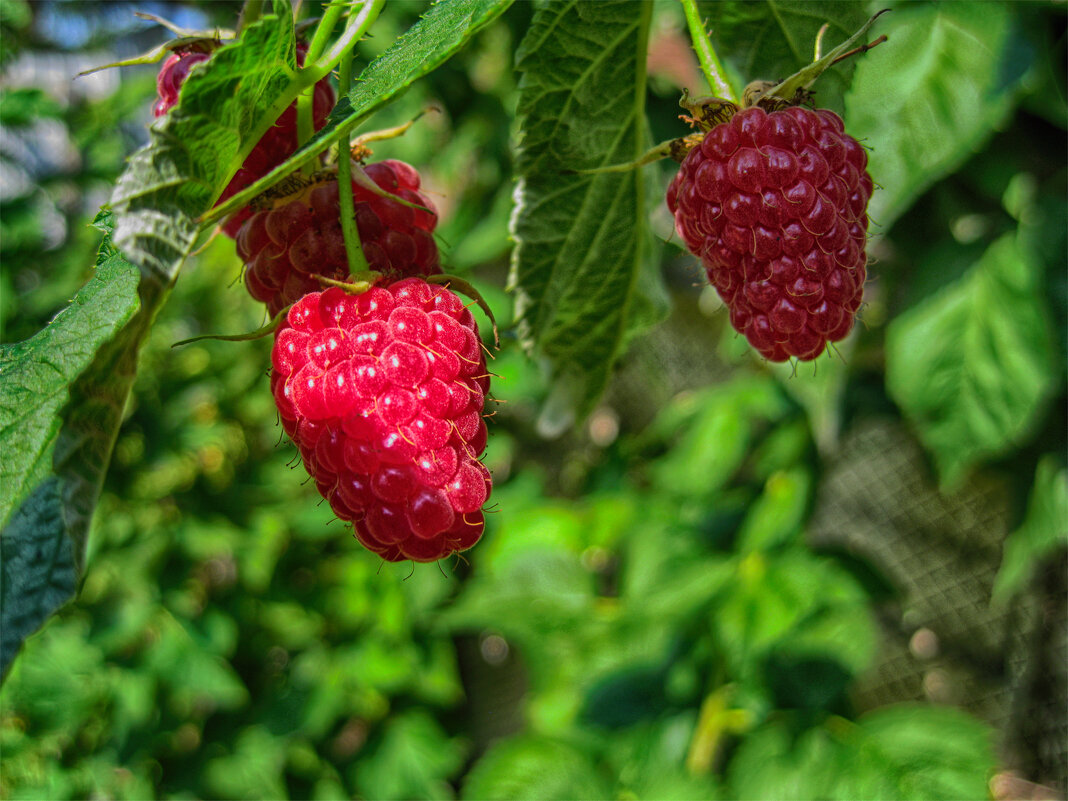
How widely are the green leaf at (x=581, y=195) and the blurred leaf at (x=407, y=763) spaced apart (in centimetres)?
129

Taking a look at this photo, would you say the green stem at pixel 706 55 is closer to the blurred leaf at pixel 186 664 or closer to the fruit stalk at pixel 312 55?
the fruit stalk at pixel 312 55

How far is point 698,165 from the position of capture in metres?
0.48

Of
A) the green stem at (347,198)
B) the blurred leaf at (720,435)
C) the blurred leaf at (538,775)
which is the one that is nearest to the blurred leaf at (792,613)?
the blurred leaf at (720,435)

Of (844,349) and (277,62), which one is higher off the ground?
(277,62)

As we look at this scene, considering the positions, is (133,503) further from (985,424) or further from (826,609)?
(985,424)

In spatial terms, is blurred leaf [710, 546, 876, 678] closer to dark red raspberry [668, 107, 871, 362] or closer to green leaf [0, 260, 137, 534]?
dark red raspberry [668, 107, 871, 362]

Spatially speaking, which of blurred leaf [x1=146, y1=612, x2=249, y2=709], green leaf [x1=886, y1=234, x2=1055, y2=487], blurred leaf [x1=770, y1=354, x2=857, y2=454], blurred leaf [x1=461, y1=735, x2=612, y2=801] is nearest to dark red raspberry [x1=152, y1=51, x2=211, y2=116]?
blurred leaf [x1=770, y1=354, x2=857, y2=454]

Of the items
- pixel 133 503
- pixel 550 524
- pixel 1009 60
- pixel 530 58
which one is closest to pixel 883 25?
pixel 1009 60

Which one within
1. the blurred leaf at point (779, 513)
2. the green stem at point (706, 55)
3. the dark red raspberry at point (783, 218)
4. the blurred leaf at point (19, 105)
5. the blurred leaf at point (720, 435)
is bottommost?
the blurred leaf at point (779, 513)

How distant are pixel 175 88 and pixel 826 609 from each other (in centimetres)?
95

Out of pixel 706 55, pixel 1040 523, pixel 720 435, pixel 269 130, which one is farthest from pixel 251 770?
pixel 706 55

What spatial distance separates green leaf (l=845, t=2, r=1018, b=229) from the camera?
765 mm

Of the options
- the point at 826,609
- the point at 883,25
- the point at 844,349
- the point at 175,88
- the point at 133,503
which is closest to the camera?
the point at 175,88

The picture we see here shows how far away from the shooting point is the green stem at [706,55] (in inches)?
17.8
